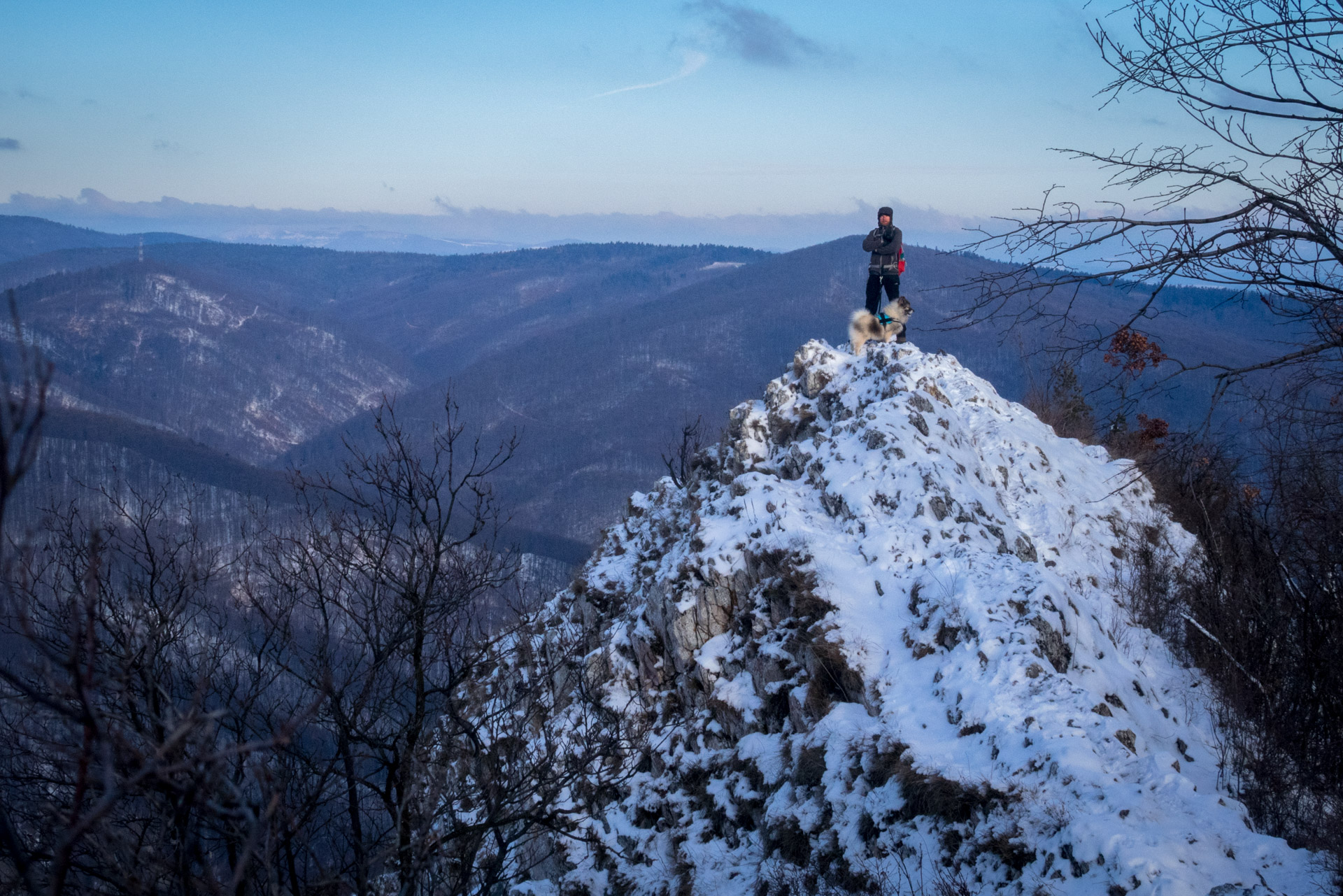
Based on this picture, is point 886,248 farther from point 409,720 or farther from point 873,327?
point 409,720

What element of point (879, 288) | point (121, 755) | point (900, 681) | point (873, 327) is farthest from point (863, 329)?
point (121, 755)

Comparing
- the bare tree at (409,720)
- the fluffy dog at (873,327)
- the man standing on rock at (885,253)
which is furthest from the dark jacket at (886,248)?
the bare tree at (409,720)

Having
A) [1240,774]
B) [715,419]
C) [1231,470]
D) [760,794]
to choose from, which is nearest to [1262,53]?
[1240,774]

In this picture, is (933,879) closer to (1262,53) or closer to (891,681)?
(891,681)

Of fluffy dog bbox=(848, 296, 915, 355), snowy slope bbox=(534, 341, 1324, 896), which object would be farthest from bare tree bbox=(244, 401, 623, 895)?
fluffy dog bbox=(848, 296, 915, 355)

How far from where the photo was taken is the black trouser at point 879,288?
58.2 feet

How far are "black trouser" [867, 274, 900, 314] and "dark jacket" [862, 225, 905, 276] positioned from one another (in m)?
0.19

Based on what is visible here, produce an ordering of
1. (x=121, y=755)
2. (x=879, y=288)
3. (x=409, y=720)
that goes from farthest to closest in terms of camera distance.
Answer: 1. (x=879, y=288)
2. (x=409, y=720)
3. (x=121, y=755)

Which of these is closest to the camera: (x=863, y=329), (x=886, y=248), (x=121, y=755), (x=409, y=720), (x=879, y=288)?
(x=121, y=755)

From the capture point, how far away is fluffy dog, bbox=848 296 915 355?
18984 mm

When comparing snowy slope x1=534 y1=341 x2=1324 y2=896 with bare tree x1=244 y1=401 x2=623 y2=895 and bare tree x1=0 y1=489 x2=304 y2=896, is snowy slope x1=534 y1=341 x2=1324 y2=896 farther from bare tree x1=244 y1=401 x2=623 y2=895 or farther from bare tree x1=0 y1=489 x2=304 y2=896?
bare tree x1=0 y1=489 x2=304 y2=896

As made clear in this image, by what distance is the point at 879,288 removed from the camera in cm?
1844

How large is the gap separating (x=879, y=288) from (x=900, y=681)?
1080 centimetres

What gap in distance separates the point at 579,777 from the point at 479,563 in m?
3.68
